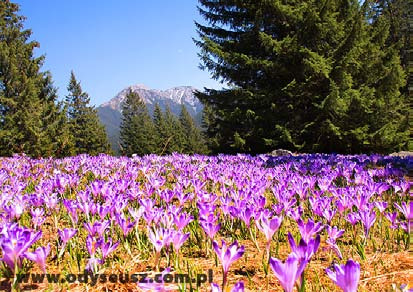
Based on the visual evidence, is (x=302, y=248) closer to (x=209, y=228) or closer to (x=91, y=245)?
(x=209, y=228)

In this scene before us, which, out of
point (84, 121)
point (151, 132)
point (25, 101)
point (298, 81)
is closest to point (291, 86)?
point (298, 81)

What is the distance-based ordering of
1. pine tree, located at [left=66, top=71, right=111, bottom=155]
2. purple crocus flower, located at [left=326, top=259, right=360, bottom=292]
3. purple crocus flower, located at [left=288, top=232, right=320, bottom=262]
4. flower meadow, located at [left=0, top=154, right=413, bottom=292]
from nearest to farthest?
purple crocus flower, located at [left=326, top=259, right=360, bottom=292]
purple crocus flower, located at [left=288, top=232, right=320, bottom=262]
flower meadow, located at [left=0, top=154, right=413, bottom=292]
pine tree, located at [left=66, top=71, right=111, bottom=155]

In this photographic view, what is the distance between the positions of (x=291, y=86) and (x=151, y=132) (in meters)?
55.0

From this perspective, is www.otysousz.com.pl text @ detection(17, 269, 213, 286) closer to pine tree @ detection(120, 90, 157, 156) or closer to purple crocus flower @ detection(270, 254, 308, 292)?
purple crocus flower @ detection(270, 254, 308, 292)

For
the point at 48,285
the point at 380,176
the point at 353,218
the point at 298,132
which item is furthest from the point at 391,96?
the point at 48,285

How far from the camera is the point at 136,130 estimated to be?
214 feet

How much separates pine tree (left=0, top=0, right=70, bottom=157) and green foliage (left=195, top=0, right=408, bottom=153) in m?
18.7

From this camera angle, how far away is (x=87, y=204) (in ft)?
7.77

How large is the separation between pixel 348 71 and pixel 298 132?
5.17 m

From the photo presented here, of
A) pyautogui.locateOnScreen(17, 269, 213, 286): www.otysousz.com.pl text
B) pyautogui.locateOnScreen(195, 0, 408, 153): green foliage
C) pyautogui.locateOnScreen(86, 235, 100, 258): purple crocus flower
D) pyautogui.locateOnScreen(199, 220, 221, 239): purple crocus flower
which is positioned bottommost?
pyautogui.locateOnScreen(17, 269, 213, 286): www.otysousz.com.pl text

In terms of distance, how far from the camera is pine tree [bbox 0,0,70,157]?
3050 centimetres

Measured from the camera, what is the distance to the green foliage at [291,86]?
16.8m

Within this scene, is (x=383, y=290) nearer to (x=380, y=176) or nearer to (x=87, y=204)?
(x=87, y=204)

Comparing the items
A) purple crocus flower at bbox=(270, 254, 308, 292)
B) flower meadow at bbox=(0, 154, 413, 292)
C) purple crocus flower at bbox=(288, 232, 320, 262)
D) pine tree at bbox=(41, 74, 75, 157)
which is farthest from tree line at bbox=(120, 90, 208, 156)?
purple crocus flower at bbox=(270, 254, 308, 292)
